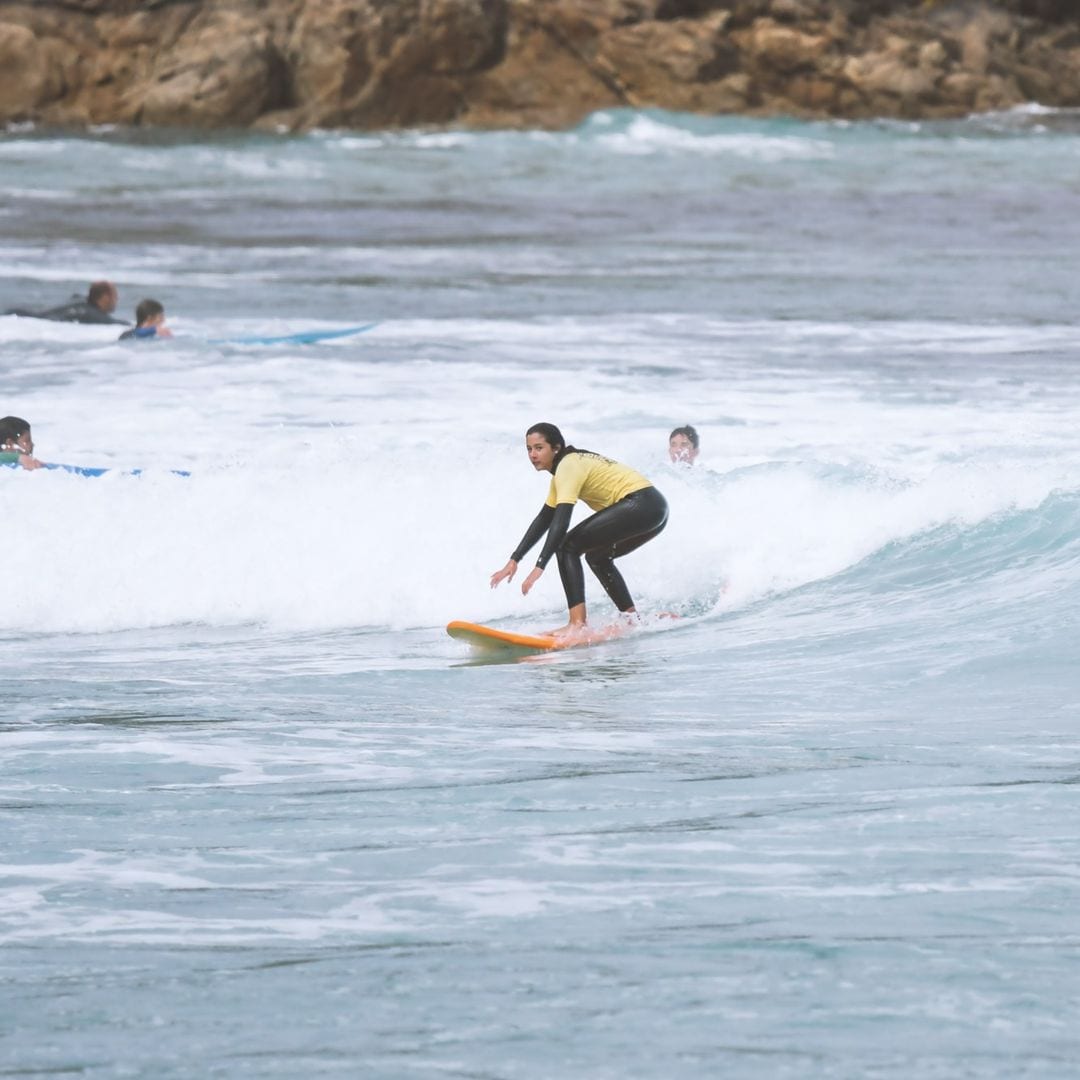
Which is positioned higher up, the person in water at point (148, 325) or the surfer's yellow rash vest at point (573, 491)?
the person in water at point (148, 325)

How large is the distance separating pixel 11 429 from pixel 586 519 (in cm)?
473

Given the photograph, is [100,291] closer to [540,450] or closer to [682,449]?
[682,449]

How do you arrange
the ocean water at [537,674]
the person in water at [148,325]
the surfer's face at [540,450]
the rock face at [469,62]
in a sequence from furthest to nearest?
the rock face at [469,62] < the person in water at [148,325] < the surfer's face at [540,450] < the ocean water at [537,674]

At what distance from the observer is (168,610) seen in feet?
40.8

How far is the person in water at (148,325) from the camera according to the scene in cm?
1931

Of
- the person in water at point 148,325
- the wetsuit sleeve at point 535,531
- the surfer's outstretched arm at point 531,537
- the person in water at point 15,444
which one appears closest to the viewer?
the surfer's outstretched arm at point 531,537

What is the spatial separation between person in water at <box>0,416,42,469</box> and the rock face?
33.8 metres

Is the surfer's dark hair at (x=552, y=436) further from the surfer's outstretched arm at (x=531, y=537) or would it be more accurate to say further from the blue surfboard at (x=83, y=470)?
the blue surfboard at (x=83, y=470)

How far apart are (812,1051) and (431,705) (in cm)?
439

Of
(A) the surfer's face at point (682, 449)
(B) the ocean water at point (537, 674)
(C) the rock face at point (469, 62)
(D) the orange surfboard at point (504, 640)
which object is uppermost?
(C) the rock face at point (469, 62)

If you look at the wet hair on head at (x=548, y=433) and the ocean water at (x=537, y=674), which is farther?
the wet hair on head at (x=548, y=433)

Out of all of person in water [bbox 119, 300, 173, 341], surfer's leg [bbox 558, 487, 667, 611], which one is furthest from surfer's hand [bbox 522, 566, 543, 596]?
person in water [bbox 119, 300, 173, 341]

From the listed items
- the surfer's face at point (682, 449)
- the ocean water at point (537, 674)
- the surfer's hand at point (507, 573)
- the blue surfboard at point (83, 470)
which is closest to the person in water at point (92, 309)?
the ocean water at point (537, 674)

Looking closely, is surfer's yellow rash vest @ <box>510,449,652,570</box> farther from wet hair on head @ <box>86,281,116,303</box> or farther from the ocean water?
A: wet hair on head @ <box>86,281,116,303</box>
